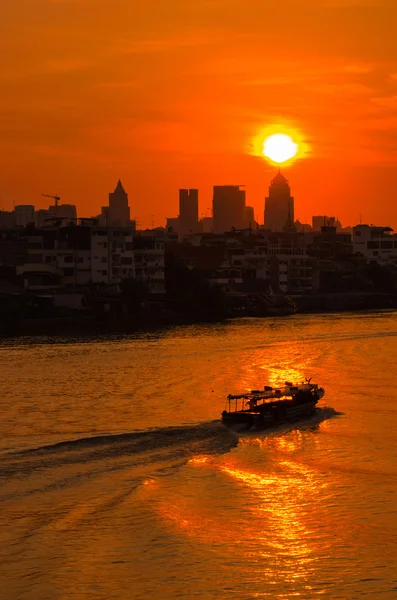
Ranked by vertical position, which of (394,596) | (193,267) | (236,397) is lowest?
(394,596)

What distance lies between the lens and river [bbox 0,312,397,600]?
19.9m

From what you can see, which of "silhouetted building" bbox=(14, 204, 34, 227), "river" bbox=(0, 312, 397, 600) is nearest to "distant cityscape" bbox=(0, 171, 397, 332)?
"silhouetted building" bbox=(14, 204, 34, 227)

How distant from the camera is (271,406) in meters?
33.6

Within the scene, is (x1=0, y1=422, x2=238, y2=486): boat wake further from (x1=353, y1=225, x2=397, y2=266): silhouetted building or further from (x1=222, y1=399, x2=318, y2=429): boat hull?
(x1=353, y1=225, x2=397, y2=266): silhouetted building

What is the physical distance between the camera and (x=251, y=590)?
63.4ft

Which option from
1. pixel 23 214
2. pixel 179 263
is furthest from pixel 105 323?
pixel 23 214

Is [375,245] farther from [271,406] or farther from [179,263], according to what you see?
[271,406]

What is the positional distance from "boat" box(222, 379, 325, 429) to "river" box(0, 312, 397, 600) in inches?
17.0

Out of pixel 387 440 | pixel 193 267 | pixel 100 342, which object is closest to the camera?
pixel 387 440

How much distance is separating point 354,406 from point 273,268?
65810 millimetres

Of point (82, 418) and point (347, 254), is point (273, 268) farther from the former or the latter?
point (82, 418)

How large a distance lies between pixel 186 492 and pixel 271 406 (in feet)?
30.1

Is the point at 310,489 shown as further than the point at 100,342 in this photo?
No

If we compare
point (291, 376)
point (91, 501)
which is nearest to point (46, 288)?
point (291, 376)
